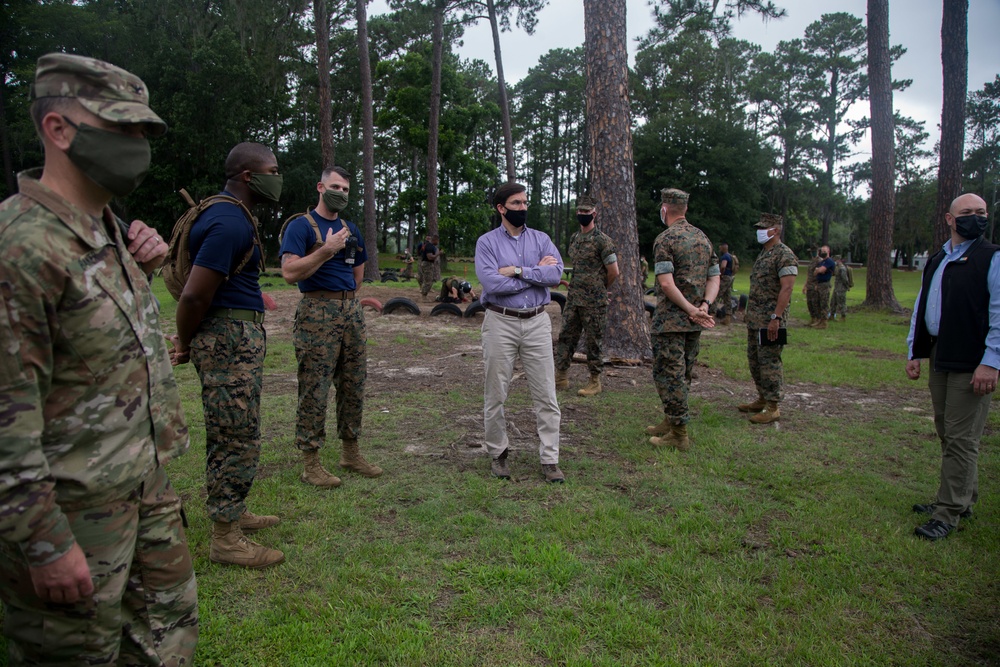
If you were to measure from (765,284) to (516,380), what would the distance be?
327 cm

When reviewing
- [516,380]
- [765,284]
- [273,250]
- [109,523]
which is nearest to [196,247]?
[109,523]

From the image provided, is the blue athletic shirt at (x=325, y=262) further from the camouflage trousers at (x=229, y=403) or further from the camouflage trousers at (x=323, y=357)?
the camouflage trousers at (x=229, y=403)

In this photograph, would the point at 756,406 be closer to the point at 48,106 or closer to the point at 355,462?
the point at 355,462

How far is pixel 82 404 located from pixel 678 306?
15.6 ft

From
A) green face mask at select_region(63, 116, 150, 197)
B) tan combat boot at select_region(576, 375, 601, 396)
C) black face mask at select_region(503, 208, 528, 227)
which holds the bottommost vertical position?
tan combat boot at select_region(576, 375, 601, 396)

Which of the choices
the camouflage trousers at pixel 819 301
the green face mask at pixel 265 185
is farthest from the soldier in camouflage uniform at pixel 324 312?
the camouflage trousers at pixel 819 301

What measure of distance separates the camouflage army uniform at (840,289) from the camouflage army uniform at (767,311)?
33.0ft

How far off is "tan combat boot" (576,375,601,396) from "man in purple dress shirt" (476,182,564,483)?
2.81 meters

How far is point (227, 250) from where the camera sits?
327 cm

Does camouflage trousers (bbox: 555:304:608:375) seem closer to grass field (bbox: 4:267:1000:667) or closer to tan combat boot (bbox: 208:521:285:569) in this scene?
grass field (bbox: 4:267:1000:667)

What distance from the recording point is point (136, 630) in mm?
2021

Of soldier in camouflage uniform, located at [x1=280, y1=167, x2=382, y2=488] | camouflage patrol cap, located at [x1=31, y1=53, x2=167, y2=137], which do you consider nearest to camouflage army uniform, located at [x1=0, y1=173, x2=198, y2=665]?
camouflage patrol cap, located at [x1=31, y1=53, x2=167, y2=137]

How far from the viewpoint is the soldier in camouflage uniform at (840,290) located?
15.6 meters

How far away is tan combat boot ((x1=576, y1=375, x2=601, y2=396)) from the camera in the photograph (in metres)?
7.61
